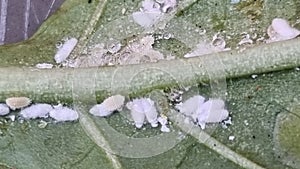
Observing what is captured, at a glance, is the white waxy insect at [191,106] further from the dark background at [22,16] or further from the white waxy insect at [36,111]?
the dark background at [22,16]

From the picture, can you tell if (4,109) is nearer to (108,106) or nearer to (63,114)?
(63,114)

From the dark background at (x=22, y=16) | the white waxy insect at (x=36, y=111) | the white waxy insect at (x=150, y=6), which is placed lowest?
the white waxy insect at (x=36, y=111)

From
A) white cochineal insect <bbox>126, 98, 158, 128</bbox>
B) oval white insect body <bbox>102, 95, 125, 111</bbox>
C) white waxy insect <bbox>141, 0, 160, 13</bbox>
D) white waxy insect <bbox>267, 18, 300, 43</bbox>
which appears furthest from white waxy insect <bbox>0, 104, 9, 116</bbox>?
white waxy insect <bbox>267, 18, 300, 43</bbox>

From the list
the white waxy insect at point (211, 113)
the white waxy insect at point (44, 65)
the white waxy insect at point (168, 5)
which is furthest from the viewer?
the white waxy insect at point (168, 5)

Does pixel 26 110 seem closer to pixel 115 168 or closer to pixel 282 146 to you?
pixel 115 168

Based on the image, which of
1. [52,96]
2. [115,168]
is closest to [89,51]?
[52,96]

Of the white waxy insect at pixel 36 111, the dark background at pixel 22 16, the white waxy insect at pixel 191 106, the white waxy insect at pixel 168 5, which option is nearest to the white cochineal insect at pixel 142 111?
the white waxy insect at pixel 191 106

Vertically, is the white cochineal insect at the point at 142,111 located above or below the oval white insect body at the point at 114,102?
below
